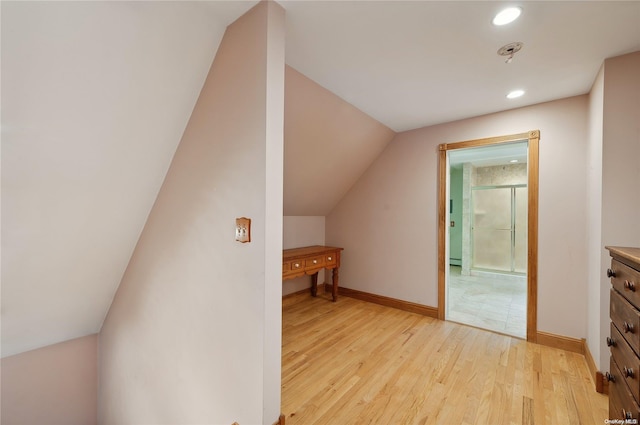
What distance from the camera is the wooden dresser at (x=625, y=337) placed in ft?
3.25

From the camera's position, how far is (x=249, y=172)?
4.39 ft

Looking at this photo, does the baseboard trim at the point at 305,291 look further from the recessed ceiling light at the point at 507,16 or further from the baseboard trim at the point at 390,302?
the recessed ceiling light at the point at 507,16

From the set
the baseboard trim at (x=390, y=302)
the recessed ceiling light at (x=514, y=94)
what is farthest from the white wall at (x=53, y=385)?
the recessed ceiling light at (x=514, y=94)

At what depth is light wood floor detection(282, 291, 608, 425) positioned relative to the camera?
166cm

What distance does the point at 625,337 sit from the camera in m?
1.09

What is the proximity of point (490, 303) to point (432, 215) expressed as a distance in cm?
171

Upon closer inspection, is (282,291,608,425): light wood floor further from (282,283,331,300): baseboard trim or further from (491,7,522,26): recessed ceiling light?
(491,7,522,26): recessed ceiling light

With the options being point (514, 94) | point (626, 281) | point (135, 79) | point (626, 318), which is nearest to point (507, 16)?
point (514, 94)

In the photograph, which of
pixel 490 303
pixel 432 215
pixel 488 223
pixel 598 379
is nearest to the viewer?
pixel 598 379

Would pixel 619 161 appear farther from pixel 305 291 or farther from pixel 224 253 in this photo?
pixel 305 291

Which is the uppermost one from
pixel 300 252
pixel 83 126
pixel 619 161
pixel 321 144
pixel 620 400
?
pixel 321 144

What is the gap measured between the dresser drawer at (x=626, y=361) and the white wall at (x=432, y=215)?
4.88ft

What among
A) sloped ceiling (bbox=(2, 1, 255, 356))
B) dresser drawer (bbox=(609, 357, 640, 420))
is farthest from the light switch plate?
dresser drawer (bbox=(609, 357, 640, 420))

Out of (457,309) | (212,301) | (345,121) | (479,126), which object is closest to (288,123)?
(345,121)
